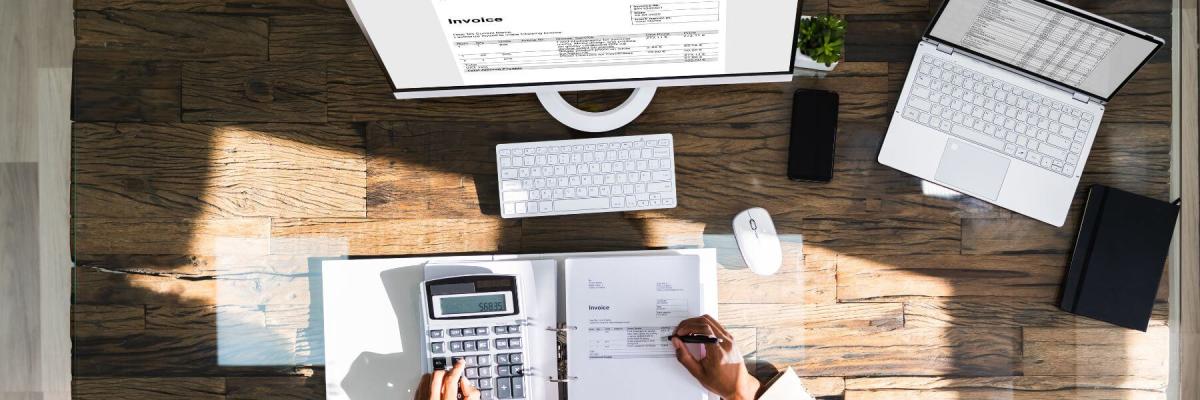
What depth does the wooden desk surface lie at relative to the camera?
148 centimetres

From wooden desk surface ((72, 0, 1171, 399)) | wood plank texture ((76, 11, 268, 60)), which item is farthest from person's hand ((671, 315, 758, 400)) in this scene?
wood plank texture ((76, 11, 268, 60))

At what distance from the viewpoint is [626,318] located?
4.63 feet

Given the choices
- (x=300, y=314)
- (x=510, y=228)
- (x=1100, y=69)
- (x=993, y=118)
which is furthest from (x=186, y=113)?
(x=1100, y=69)

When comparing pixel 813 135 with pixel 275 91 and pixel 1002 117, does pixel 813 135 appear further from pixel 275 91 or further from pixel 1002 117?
pixel 275 91

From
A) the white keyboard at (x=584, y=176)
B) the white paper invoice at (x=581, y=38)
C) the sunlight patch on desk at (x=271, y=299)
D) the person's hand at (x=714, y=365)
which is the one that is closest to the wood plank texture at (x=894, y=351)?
the person's hand at (x=714, y=365)

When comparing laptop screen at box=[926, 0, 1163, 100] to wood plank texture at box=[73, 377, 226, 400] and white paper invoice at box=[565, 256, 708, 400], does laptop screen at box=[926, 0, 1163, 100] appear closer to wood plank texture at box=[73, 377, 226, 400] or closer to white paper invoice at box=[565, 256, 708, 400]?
white paper invoice at box=[565, 256, 708, 400]

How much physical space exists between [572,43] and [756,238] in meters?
0.56

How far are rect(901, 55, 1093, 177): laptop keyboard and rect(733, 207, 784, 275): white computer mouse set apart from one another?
14.6 inches

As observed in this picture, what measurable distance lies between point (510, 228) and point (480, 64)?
398 millimetres

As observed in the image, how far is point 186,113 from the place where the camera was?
1.52 m

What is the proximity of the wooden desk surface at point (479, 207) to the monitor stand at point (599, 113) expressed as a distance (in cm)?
6

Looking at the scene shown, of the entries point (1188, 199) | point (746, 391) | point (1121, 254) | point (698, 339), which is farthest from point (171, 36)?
point (1188, 199)

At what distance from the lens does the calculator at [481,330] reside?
1.38 meters

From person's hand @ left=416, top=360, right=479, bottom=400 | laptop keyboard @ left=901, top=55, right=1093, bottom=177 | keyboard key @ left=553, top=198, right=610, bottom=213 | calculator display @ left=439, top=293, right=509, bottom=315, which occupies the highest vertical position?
laptop keyboard @ left=901, top=55, right=1093, bottom=177
